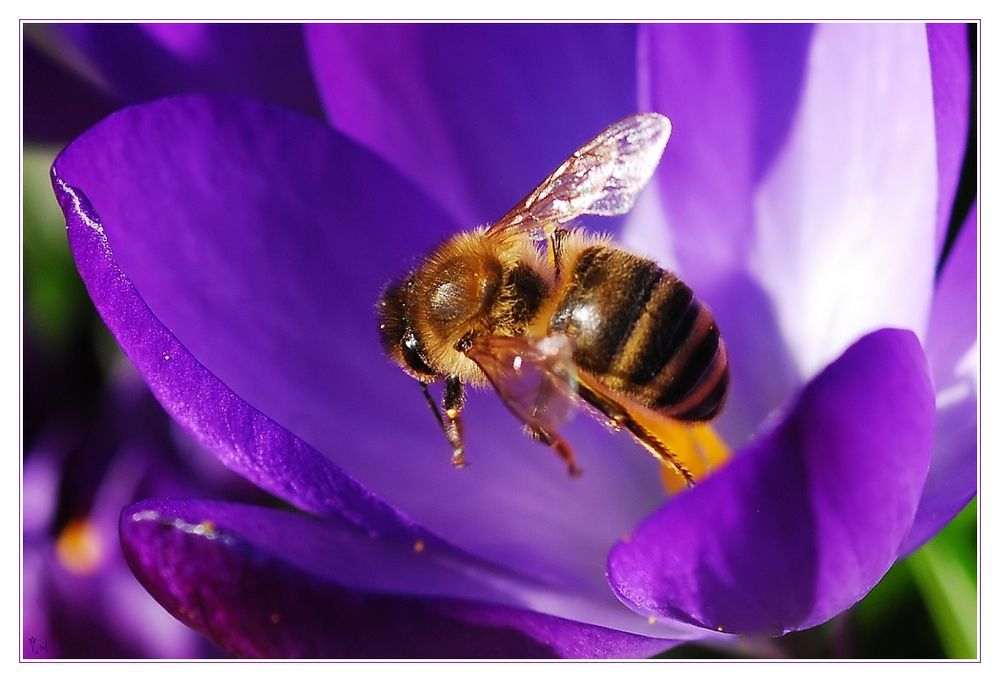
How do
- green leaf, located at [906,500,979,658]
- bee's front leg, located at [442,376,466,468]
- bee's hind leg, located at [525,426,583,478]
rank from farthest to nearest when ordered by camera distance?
green leaf, located at [906,500,979,658] → bee's front leg, located at [442,376,466,468] → bee's hind leg, located at [525,426,583,478]

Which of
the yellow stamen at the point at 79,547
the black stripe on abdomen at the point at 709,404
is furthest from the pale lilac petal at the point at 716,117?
the yellow stamen at the point at 79,547

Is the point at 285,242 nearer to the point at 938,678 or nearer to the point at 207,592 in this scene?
the point at 207,592

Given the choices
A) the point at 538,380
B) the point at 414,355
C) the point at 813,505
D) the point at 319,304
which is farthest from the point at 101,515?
the point at 813,505

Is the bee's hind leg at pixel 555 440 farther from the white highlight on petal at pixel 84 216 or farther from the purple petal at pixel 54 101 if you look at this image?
the purple petal at pixel 54 101

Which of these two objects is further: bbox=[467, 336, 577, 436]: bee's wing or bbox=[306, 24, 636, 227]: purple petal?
bbox=[306, 24, 636, 227]: purple petal

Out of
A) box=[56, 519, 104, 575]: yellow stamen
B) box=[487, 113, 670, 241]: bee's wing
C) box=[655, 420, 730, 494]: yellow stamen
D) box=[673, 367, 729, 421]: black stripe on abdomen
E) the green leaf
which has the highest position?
box=[487, 113, 670, 241]: bee's wing

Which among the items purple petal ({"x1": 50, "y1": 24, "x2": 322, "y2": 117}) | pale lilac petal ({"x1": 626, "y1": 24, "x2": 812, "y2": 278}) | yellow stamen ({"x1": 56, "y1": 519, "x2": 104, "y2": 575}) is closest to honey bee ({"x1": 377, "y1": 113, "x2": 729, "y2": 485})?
pale lilac petal ({"x1": 626, "y1": 24, "x2": 812, "y2": 278})

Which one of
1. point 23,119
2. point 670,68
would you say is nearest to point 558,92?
point 670,68

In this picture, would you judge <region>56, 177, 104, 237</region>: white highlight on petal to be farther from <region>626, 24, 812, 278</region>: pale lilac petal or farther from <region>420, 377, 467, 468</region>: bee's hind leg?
<region>626, 24, 812, 278</region>: pale lilac petal

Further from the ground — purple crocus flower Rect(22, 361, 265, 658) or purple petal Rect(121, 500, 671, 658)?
purple petal Rect(121, 500, 671, 658)
